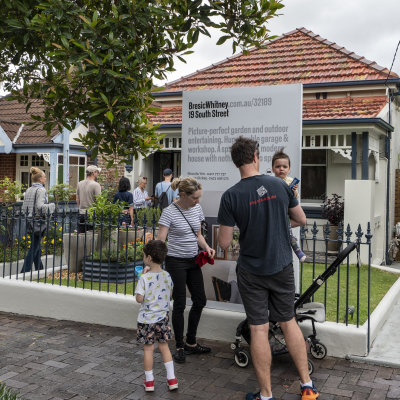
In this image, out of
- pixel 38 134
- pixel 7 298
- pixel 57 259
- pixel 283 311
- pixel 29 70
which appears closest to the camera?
pixel 283 311

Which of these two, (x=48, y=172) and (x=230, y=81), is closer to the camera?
(x=230, y=81)

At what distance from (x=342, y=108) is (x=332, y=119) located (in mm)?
746

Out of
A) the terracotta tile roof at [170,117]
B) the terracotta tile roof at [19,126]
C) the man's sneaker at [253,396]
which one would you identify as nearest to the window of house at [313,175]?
the terracotta tile roof at [170,117]

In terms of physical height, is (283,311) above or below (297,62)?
below

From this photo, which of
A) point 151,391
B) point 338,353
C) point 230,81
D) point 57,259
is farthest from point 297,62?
point 151,391

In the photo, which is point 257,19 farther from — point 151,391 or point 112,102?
point 151,391

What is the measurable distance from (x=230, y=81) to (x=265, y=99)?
8492mm

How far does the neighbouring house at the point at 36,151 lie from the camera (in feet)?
61.0

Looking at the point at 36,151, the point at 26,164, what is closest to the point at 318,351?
the point at 36,151

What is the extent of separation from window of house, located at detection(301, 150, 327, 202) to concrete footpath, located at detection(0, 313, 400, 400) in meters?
7.71

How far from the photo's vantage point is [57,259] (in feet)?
32.5

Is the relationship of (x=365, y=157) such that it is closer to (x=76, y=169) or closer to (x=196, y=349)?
(x=196, y=349)

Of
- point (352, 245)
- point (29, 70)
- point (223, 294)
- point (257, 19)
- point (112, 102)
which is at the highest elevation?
point (257, 19)

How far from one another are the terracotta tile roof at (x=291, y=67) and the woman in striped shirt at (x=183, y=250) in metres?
8.29
